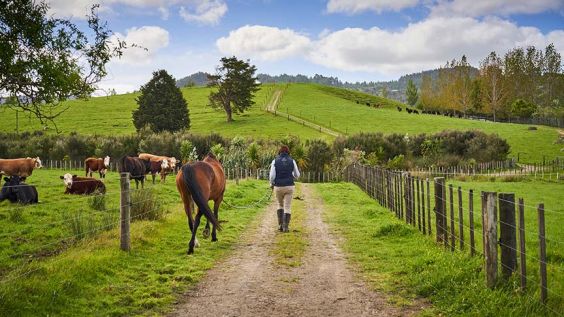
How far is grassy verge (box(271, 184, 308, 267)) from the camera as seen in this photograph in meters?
9.26

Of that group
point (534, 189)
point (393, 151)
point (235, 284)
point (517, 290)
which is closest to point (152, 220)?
point (235, 284)

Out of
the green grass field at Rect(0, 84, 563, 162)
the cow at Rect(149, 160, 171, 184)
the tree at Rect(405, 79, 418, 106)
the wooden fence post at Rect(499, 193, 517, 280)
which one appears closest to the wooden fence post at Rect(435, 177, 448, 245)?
the wooden fence post at Rect(499, 193, 517, 280)

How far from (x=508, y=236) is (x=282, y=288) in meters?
3.52

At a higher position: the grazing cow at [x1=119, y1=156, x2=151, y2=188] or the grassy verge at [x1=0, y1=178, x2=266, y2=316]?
the grazing cow at [x1=119, y1=156, x2=151, y2=188]

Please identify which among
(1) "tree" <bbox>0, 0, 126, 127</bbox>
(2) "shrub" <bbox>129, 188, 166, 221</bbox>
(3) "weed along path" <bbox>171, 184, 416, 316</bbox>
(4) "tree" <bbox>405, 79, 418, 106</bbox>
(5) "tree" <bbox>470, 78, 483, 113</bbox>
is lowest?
(3) "weed along path" <bbox>171, 184, 416, 316</bbox>

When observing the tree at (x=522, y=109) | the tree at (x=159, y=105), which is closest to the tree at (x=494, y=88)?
the tree at (x=522, y=109)

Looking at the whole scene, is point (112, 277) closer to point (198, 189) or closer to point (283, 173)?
point (198, 189)

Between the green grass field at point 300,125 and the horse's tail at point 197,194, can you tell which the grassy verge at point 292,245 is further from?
the green grass field at point 300,125

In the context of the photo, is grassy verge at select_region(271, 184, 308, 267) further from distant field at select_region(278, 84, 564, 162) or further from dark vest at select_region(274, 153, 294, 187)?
distant field at select_region(278, 84, 564, 162)

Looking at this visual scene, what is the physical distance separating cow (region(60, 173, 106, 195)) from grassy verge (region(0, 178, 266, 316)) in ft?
32.0

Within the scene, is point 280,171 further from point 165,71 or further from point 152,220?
point 165,71

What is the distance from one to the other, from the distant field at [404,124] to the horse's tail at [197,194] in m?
55.1

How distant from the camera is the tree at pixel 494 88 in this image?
Answer: 92.6m

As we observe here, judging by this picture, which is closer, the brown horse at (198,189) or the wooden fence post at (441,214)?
the brown horse at (198,189)
